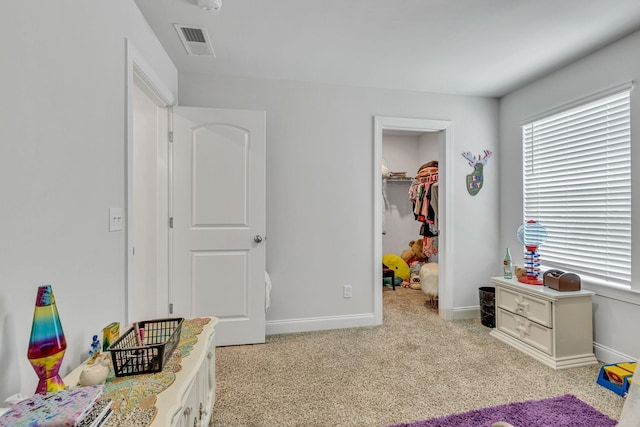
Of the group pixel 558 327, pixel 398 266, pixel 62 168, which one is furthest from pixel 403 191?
pixel 62 168

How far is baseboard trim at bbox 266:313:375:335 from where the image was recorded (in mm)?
3000

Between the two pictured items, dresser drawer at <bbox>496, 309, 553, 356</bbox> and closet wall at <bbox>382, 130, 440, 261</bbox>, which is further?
closet wall at <bbox>382, 130, 440, 261</bbox>

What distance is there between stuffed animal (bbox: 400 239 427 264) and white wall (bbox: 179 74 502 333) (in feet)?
6.61

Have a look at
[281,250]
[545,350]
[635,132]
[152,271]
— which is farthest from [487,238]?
[152,271]

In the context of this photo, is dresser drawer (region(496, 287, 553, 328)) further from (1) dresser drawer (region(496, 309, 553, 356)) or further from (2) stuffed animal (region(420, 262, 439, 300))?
(2) stuffed animal (region(420, 262, 439, 300))

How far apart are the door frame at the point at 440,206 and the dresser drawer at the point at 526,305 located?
22.1 inches

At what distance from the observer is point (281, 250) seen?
302 centimetres

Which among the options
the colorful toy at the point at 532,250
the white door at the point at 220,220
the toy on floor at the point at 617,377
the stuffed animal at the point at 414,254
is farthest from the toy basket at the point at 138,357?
the stuffed animal at the point at 414,254

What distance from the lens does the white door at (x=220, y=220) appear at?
105 inches

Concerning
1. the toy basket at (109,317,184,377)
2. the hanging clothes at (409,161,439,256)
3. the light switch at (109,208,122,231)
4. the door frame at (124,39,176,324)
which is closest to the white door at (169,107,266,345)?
the door frame at (124,39,176,324)

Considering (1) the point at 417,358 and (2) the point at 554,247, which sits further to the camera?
(2) the point at 554,247

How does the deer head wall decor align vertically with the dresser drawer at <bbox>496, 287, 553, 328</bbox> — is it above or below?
above

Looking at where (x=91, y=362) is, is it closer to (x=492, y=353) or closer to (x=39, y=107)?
(x=39, y=107)

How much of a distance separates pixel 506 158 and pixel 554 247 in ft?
3.42
